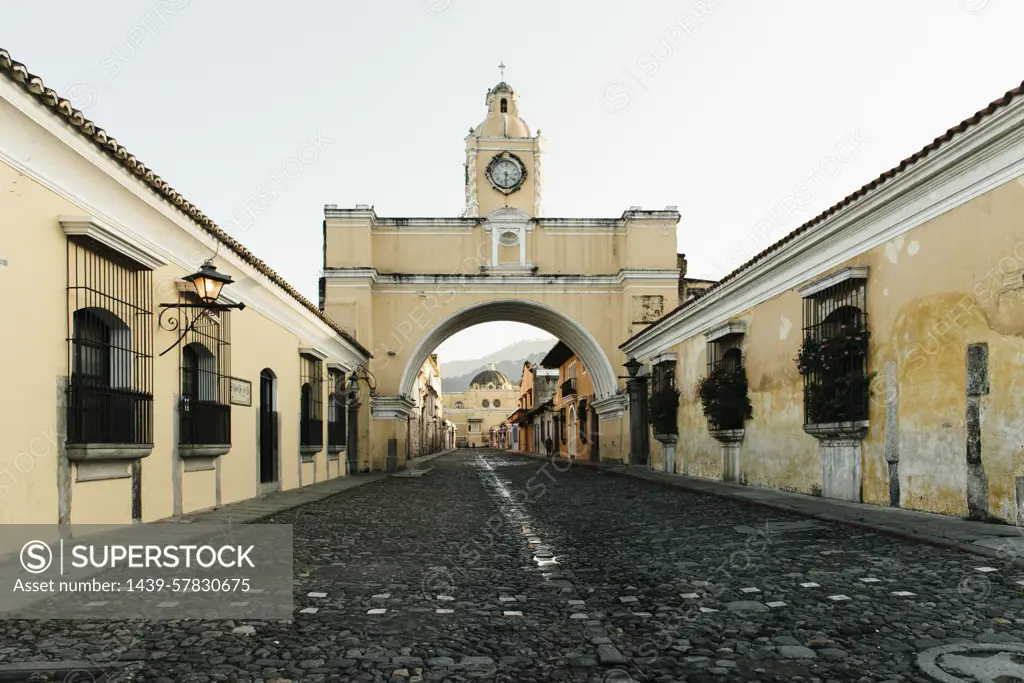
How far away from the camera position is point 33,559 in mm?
6145

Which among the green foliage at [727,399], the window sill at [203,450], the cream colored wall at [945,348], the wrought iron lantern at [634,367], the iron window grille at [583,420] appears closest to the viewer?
the cream colored wall at [945,348]

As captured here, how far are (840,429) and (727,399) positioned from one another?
4492mm

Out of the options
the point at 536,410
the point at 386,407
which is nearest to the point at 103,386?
the point at 386,407

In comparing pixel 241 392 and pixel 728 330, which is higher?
pixel 728 330

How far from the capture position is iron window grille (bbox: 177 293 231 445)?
10.0m

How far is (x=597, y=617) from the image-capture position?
460 cm

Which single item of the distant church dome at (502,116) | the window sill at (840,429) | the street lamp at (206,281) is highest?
the distant church dome at (502,116)

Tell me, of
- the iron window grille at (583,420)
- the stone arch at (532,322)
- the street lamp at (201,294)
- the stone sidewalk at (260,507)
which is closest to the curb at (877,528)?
the stone sidewalk at (260,507)

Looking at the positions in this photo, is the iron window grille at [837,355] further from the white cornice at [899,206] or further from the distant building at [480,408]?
the distant building at [480,408]

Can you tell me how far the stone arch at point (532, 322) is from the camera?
27094 millimetres

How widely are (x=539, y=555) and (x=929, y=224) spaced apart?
5586mm

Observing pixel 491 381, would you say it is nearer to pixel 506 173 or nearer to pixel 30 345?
pixel 506 173

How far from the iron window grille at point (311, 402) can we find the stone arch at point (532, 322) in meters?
8.42

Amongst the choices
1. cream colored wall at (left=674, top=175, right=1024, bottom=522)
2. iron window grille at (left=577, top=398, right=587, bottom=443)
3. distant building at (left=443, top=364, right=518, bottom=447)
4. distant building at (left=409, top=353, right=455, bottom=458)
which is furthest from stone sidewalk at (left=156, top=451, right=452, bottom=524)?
distant building at (left=443, top=364, right=518, bottom=447)
